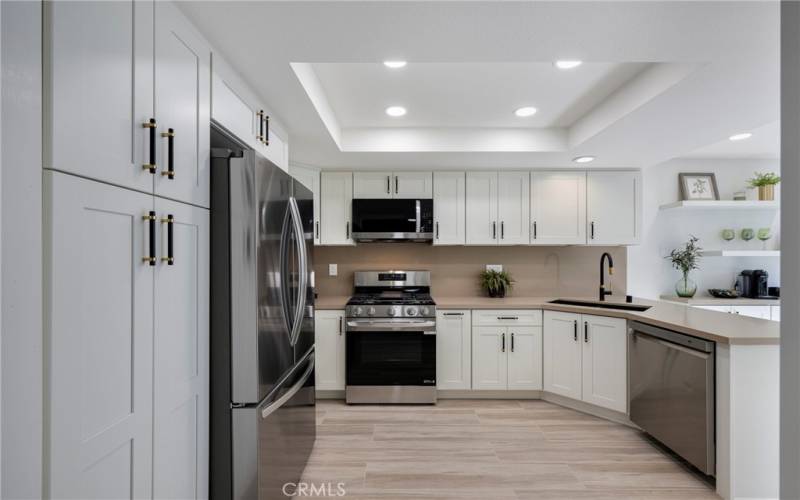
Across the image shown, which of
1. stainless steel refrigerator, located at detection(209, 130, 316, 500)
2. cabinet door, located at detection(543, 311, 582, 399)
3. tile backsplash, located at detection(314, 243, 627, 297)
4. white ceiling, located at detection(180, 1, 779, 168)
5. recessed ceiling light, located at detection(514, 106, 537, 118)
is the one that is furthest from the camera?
tile backsplash, located at detection(314, 243, 627, 297)

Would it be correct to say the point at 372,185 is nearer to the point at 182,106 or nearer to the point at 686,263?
the point at 182,106

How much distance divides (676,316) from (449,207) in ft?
6.74

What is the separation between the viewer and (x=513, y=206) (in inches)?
156

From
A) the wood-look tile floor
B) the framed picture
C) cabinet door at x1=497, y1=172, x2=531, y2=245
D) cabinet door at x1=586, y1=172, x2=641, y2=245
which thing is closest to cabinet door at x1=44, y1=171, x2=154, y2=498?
the wood-look tile floor

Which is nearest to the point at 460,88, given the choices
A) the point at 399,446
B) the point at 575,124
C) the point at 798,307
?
the point at 575,124

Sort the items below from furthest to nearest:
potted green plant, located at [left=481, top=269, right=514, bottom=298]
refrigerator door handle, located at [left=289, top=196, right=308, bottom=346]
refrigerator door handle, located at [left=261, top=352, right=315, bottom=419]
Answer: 1. potted green plant, located at [left=481, top=269, right=514, bottom=298]
2. refrigerator door handle, located at [left=289, top=196, right=308, bottom=346]
3. refrigerator door handle, located at [left=261, top=352, right=315, bottom=419]

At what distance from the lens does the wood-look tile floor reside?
7.29 ft

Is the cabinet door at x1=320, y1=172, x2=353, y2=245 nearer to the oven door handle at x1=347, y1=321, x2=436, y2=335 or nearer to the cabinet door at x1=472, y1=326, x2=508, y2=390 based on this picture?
the oven door handle at x1=347, y1=321, x2=436, y2=335

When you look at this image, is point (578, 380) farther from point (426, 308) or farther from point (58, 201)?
point (58, 201)

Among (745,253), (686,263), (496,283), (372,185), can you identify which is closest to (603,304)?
(496,283)

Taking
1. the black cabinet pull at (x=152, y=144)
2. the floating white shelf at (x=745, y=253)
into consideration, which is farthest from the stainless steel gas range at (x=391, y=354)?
the floating white shelf at (x=745, y=253)

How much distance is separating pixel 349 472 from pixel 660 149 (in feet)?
10.8

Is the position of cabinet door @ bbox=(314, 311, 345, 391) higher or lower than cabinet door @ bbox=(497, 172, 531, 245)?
lower

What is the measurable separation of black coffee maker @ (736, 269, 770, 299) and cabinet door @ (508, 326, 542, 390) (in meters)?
2.44
